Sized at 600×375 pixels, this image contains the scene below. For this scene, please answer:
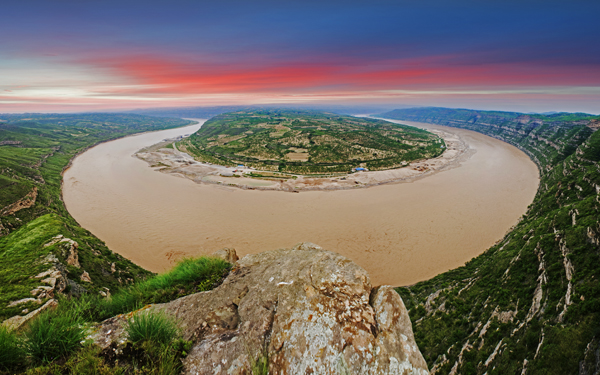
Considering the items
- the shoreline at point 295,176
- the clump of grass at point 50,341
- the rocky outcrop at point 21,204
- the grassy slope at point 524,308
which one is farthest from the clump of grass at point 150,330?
the shoreline at point 295,176

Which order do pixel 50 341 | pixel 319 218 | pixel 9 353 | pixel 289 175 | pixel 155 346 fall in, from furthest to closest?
1. pixel 289 175
2. pixel 319 218
3. pixel 155 346
4. pixel 50 341
5. pixel 9 353

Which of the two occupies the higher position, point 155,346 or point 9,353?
point 9,353

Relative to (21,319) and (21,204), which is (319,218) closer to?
(21,319)

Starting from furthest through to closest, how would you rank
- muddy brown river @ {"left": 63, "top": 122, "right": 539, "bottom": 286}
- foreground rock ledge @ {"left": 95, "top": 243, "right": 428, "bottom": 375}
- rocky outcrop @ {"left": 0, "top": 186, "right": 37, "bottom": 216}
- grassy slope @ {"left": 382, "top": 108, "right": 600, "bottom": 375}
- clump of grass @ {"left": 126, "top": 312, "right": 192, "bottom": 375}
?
1. muddy brown river @ {"left": 63, "top": 122, "right": 539, "bottom": 286}
2. rocky outcrop @ {"left": 0, "top": 186, "right": 37, "bottom": 216}
3. grassy slope @ {"left": 382, "top": 108, "right": 600, "bottom": 375}
4. foreground rock ledge @ {"left": 95, "top": 243, "right": 428, "bottom": 375}
5. clump of grass @ {"left": 126, "top": 312, "right": 192, "bottom": 375}

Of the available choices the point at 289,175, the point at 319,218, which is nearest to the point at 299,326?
the point at 319,218

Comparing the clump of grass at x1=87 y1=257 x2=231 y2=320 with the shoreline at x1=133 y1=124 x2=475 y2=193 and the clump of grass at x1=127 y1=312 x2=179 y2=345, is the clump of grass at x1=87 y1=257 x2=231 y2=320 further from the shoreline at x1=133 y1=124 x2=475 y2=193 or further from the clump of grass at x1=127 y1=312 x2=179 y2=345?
the shoreline at x1=133 y1=124 x2=475 y2=193

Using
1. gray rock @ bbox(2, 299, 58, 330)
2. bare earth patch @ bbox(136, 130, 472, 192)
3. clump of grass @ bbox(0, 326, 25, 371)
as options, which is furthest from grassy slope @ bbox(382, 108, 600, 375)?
bare earth patch @ bbox(136, 130, 472, 192)
